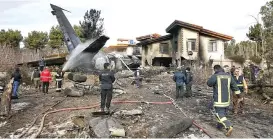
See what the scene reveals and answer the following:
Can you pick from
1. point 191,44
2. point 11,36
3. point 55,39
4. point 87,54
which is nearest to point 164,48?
point 191,44

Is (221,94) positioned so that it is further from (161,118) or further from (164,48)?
(164,48)

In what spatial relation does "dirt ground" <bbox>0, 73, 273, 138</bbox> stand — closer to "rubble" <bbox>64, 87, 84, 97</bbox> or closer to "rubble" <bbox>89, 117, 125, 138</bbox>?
"rubble" <bbox>89, 117, 125, 138</bbox>

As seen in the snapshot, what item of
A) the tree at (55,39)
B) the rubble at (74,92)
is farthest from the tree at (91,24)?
the rubble at (74,92)

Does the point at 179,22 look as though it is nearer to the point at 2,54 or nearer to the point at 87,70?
the point at 87,70

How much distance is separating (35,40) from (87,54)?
3490 centimetres

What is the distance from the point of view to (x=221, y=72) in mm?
6273

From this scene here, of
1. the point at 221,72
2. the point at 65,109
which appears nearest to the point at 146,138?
the point at 221,72

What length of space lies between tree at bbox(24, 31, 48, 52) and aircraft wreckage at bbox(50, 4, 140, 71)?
→ 27.0 meters

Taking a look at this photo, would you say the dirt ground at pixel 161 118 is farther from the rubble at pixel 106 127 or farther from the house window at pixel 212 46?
the house window at pixel 212 46

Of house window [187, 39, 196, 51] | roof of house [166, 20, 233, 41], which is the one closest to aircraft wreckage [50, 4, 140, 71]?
roof of house [166, 20, 233, 41]

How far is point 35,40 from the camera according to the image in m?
47.9

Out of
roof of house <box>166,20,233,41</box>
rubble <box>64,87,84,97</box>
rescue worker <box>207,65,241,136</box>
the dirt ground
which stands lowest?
the dirt ground

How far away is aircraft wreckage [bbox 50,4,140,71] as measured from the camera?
54.1 ft

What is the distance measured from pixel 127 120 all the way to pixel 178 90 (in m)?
4.35
